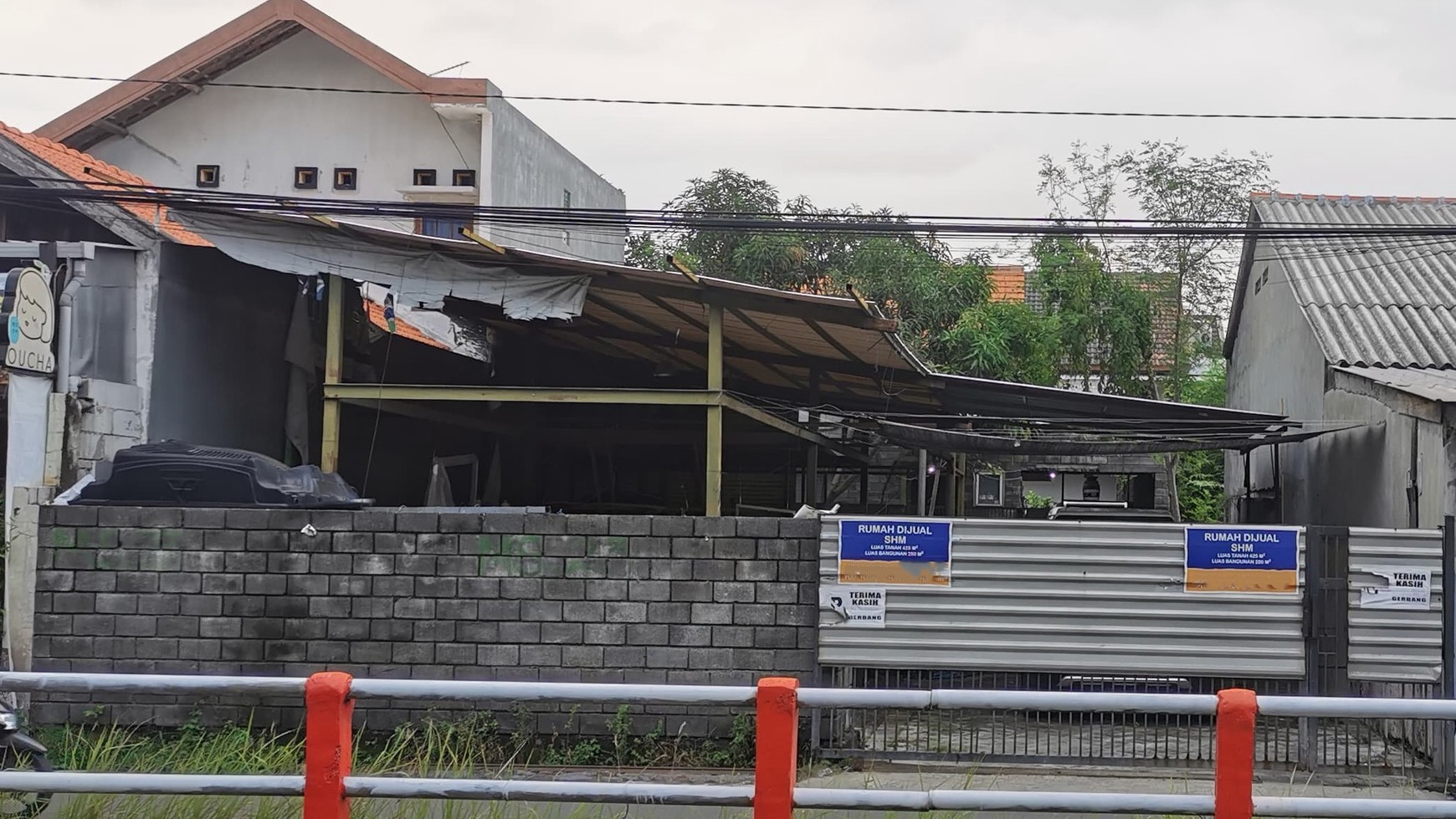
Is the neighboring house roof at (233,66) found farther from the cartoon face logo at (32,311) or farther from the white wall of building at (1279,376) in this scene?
the cartoon face logo at (32,311)

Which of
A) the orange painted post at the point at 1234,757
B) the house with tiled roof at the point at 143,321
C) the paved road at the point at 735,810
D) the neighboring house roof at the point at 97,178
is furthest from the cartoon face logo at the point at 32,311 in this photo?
the orange painted post at the point at 1234,757

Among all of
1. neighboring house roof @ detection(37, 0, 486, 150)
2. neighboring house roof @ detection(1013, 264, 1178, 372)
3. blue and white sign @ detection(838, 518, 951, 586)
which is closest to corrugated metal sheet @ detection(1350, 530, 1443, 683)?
Result: blue and white sign @ detection(838, 518, 951, 586)

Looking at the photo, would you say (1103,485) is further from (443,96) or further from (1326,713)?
(1326,713)

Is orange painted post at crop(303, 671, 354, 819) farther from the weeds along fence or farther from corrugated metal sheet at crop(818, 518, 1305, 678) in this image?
corrugated metal sheet at crop(818, 518, 1305, 678)

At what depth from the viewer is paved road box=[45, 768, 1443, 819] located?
4.98 meters

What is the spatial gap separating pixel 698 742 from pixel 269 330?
7.43 metres

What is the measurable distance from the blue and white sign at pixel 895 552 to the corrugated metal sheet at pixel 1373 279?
580cm

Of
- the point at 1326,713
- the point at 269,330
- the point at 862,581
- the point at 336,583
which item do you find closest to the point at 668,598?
the point at 862,581

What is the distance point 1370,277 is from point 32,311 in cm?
1350

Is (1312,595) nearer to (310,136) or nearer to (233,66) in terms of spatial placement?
(310,136)

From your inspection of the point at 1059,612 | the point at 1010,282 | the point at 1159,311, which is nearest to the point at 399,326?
the point at 1059,612

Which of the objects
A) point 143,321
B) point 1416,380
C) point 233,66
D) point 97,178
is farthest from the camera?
point 233,66

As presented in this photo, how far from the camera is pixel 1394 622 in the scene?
8.27 m

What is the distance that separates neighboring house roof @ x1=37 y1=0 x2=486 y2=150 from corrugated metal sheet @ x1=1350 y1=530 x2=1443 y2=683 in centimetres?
1919
